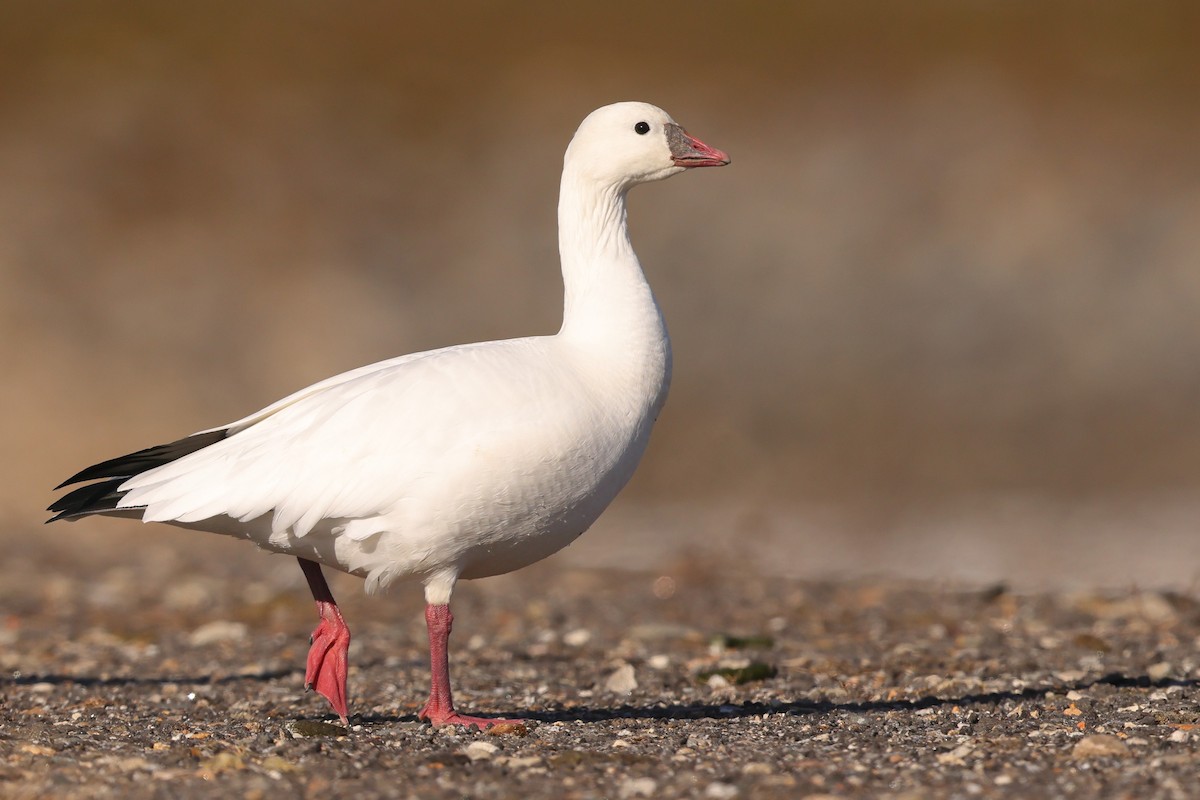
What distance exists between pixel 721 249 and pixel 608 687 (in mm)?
13895

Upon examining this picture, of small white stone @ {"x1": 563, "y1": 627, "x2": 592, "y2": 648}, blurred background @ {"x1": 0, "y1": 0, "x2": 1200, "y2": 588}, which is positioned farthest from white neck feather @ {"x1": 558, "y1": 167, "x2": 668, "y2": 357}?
blurred background @ {"x1": 0, "y1": 0, "x2": 1200, "y2": 588}

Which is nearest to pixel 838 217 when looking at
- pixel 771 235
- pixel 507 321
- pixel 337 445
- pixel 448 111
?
pixel 771 235

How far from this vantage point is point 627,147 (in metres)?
6.66

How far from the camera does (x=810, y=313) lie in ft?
64.7

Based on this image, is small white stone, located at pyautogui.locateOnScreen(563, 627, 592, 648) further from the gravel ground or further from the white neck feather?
the white neck feather

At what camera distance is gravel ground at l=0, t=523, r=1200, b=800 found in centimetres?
502

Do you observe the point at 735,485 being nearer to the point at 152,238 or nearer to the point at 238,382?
the point at 238,382

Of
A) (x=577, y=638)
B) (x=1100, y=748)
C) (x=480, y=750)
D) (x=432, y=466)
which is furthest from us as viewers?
(x=577, y=638)

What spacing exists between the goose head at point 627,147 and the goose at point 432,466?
22.4 inches

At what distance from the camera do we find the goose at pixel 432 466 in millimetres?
5758

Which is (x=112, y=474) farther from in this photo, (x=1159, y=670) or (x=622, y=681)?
(x=1159, y=670)

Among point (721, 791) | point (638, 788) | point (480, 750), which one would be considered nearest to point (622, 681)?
point (480, 750)

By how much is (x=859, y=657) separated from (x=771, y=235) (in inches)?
535

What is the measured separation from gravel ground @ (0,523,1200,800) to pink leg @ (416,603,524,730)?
0.11 metres
